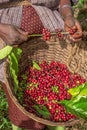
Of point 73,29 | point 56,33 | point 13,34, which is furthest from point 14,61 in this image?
point 73,29

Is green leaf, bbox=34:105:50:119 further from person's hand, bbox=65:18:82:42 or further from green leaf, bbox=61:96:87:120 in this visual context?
green leaf, bbox=61:96:87:120

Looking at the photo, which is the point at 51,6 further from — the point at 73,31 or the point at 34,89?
the point at 34,89

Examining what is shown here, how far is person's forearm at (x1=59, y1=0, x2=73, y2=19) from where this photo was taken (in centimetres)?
236

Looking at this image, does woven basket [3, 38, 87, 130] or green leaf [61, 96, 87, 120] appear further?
woven basket [3, 38, 87, 130]

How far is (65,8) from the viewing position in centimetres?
239

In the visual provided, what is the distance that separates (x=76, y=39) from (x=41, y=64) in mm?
438

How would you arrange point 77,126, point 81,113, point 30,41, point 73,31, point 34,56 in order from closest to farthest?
point 81,113 → point 73,31 → point 30,41 → point 34,56 → point 77,126

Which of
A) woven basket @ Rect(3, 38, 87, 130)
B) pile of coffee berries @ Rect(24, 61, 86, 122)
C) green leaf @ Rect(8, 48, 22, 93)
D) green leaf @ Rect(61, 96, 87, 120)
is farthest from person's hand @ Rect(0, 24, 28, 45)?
green leaf @ Rect(61, 96, 87, 120)

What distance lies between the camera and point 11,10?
2221mm

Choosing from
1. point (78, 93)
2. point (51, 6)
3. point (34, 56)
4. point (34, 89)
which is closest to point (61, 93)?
point (34, 89)

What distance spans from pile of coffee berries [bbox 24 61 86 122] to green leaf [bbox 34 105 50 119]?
0.03 m

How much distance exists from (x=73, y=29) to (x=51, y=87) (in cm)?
51

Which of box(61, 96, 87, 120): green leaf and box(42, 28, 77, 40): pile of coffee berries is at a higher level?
box(61, 96, 87, 120): green leaf

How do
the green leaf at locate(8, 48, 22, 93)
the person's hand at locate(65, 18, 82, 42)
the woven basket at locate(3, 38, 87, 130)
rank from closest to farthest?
the green leaf at locate(8, 48, 22, 93) < the person's hand at locate(65, 18, 82, 42) < the woven basket at locate(3, 38, 87, 130)
